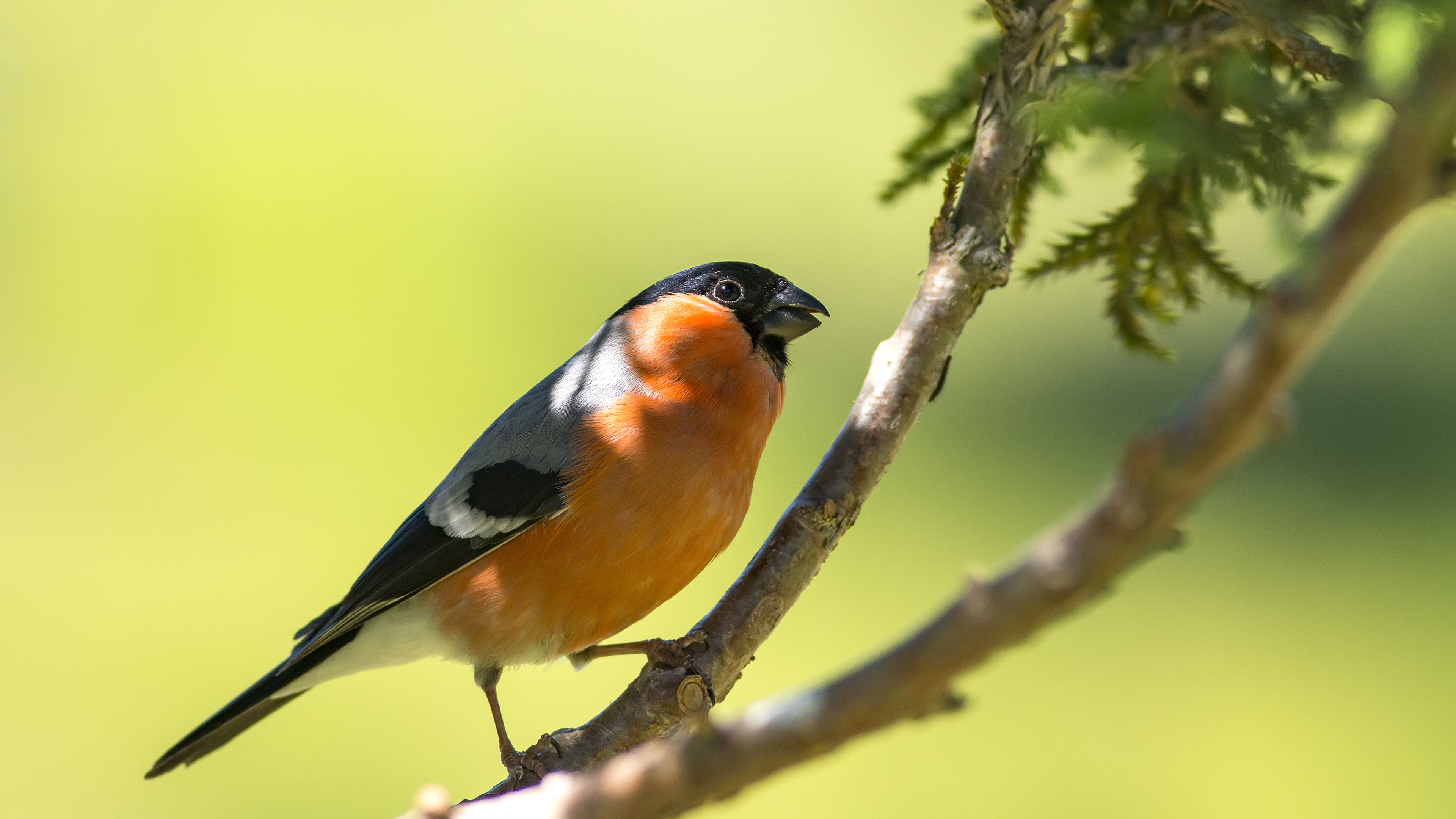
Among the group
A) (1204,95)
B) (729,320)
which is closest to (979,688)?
(729,320)

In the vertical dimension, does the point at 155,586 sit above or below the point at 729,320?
above

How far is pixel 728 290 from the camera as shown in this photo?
3.07 m

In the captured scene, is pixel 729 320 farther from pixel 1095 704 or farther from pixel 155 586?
pixel 155 586

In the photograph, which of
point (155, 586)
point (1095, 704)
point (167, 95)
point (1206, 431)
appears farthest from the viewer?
point (167, 95)

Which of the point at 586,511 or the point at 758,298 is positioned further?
the point at 758,298

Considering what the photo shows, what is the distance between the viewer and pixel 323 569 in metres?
7.18

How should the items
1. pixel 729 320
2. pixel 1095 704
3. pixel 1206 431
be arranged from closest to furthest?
pixel 1206 431, pixel 729 320, pixel 1095 704

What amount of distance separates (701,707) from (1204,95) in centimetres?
164

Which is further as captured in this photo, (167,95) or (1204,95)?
(167,95)

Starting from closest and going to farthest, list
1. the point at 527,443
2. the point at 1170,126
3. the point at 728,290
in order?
the point at 1170,126 → the point at 527,443 → the point at 728,290

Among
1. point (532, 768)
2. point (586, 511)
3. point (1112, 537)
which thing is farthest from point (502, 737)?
point (1112, 537)

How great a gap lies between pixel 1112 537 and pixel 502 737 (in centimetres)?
210

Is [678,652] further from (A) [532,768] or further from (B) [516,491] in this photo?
(B) [516,491]

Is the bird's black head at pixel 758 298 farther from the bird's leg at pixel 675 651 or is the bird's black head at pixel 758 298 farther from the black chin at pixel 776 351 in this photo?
the bird's leg at pixel 675 651
